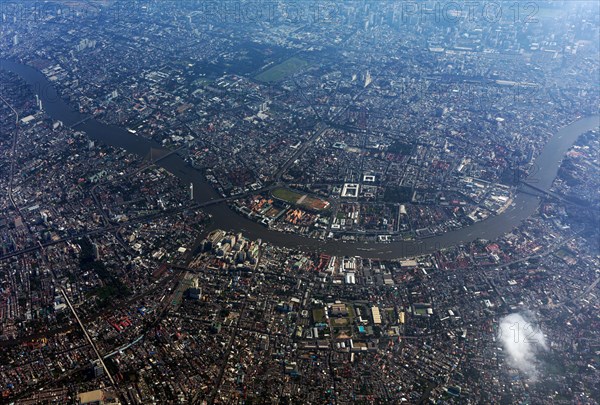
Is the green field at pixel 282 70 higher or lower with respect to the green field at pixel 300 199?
higher

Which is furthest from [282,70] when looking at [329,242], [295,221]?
[329,242]

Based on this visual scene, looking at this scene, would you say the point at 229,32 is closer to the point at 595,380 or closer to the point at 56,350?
the point at 56,350

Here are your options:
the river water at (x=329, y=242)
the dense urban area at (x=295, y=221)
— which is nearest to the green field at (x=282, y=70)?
the dense urban area at (x=295, y=221)

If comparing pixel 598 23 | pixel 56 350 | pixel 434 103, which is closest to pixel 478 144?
pixel 434 103

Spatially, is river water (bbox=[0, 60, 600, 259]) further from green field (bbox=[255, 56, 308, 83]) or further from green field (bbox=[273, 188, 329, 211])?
green field (bbox=[255, 56, 308, 83])

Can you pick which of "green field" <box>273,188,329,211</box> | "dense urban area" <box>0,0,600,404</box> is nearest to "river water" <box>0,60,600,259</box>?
"dense urban area" <box>0,0,600,404</box>

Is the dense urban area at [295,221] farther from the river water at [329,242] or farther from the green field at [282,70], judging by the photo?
the green field at [282,70]

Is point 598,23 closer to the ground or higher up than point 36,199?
higher up
